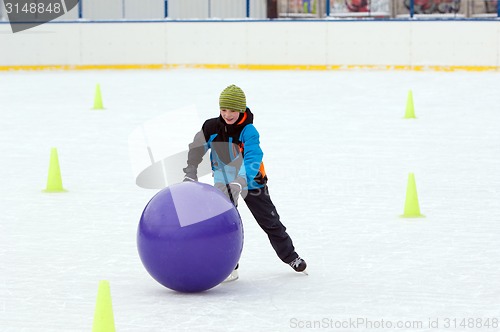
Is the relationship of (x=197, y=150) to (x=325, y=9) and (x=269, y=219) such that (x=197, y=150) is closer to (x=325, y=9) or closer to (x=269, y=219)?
(x=269, y=219)

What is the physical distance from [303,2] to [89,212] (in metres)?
21.7

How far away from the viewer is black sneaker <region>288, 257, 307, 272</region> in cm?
666

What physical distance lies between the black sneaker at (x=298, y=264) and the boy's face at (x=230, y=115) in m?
1.00

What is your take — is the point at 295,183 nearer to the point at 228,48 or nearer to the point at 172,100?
the point at 172,100

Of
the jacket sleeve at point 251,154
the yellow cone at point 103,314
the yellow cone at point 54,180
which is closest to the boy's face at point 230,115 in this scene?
the jacket sleeve at point 251,154

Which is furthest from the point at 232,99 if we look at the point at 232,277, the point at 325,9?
the point at 325,9

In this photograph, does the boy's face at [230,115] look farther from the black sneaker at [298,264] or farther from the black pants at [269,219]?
the black sneaker at [298,264]

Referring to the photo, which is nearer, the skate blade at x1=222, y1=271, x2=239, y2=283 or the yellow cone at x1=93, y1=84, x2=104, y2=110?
the skate blade at x1=222, y1=271, x2=239, y2=283

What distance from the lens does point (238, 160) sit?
645 cm

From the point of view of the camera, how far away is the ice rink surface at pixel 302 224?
5883 millimetres

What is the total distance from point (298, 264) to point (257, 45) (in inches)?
803

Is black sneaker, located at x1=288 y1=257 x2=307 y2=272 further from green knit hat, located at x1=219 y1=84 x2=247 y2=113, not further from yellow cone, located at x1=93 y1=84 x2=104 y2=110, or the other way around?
yellow cone, located at x1=93 y1=84 x2=104 y2=110

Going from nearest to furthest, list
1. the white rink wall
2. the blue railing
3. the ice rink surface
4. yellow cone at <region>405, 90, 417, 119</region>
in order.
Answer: the ice rink surface
yellow cone at <region>405, 90, 417, 119</region>
the white rink wall
the blue railing

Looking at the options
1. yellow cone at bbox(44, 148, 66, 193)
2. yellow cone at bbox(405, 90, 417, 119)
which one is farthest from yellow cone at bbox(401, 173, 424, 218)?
yellow cone at bbox(405, 90, 417, 119)
